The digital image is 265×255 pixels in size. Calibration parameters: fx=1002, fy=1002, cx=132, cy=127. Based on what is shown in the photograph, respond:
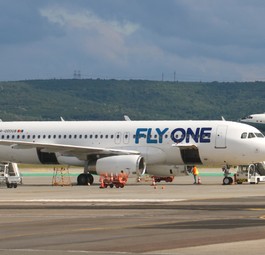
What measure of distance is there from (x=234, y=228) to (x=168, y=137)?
128 feet

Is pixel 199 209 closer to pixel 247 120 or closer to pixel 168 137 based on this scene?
pixel 168 137

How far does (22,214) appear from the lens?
3319 cm

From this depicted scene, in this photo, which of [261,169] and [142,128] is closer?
[142,128]

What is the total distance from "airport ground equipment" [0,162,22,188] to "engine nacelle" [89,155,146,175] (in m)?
5.24

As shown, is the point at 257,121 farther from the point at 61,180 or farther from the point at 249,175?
the point at 249,175

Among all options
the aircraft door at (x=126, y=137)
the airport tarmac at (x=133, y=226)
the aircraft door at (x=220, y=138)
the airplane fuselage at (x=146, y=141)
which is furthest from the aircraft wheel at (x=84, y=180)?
the airport tarmac at (x=133, y=226)

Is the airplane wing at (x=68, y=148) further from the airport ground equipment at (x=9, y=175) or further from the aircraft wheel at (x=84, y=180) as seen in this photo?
the aircraft wheel at (x=84, y=180)

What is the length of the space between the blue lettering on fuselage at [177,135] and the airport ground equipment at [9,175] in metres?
8.26

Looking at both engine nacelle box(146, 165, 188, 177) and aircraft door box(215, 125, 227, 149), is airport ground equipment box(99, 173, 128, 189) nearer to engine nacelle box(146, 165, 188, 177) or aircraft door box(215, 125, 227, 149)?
engine nacelle box(146, 165, 188, 177)

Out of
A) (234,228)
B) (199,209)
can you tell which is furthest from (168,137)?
(234,228)

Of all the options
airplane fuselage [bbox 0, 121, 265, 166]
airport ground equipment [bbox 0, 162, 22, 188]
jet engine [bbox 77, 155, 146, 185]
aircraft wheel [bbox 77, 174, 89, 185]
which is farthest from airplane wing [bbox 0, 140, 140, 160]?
aircraft wheel [bbox 77, 174, 89, 185]

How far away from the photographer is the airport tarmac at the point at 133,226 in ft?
70.8

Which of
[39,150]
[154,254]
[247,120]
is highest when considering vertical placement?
[247,120]

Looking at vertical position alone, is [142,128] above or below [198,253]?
above
